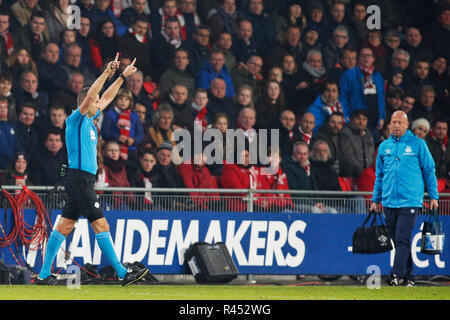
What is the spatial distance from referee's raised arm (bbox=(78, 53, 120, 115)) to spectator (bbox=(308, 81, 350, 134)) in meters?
7.06

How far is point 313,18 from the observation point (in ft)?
58.1

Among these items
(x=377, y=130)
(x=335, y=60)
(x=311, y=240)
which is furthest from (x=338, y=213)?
(x=335, y=60)

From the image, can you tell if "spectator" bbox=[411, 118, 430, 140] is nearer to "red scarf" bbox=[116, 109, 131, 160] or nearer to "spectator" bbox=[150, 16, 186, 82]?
"spectator" bbox=[150, 16, 186, 82]

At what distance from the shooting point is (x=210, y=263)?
40.4 feet

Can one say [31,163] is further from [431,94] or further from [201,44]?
[431,94]

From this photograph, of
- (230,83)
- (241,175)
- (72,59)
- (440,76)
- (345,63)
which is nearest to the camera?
(241,175)

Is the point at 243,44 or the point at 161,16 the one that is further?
the point at 243,44

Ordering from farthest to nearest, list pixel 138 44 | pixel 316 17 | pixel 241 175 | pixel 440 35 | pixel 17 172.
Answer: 1. pixel 440 35
2. pixel 316 17
3. pixel 138 44
4. pixel 241 175
5. pixel 17 172

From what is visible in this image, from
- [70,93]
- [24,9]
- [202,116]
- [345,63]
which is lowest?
[202,116]

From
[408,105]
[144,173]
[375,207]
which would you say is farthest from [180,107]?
[375,207]

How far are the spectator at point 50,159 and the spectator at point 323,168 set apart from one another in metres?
4.20

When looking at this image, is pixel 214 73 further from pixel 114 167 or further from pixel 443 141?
pixel 443 141

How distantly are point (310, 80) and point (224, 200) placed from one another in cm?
460

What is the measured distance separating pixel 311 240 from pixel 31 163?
430 cm
